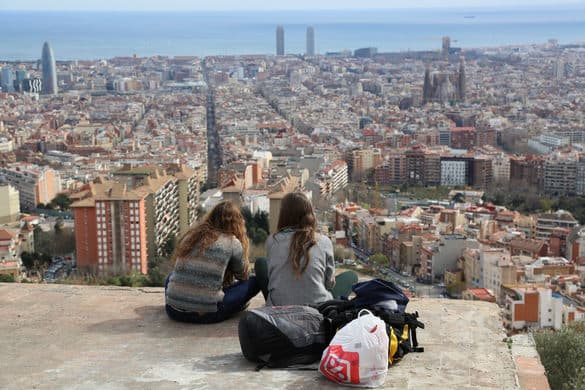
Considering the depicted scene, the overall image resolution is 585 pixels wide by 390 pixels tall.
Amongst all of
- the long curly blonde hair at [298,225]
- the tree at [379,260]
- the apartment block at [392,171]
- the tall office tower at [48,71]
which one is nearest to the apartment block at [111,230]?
the tree at [379,260]

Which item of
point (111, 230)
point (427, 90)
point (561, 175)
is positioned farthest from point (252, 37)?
point (111, 230)

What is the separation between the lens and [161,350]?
202 cm

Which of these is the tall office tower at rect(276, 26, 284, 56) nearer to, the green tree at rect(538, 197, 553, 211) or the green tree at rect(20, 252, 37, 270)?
the green tree at rect(538, 197, 553, 211)

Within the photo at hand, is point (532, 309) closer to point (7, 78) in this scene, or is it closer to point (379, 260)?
point (379, 260)

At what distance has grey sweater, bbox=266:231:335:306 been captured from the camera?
83.2 inches

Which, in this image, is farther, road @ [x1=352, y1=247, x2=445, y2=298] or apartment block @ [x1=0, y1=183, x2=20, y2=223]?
apartment block @ [x1=0, y1=183, x2=20, y2=223]

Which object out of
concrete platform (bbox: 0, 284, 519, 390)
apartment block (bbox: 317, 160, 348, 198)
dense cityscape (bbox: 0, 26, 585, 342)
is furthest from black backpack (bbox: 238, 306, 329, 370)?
apartment block (bbox: 317, 160, 348, 198)

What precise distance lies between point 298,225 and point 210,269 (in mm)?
227

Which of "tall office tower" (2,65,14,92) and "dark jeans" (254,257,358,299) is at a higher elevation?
"tall office tower" (2,65,14,92)

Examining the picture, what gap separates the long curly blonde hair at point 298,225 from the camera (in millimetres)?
2117

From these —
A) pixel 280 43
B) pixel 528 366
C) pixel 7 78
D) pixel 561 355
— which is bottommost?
pixel 561 355

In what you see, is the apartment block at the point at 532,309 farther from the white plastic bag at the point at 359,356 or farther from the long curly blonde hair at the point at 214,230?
the white plastic bag at the point at 359,356

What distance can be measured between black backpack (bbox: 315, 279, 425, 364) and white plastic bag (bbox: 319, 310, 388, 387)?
92 mm

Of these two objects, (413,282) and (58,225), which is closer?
(413,282)
